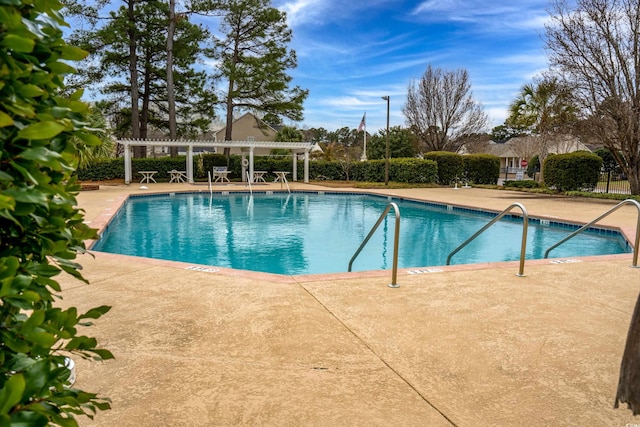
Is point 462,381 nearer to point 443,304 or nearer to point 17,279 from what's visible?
point 443,304

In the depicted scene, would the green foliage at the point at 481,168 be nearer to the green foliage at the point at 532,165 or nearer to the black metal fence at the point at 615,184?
the black metal fence at the point at 615,184

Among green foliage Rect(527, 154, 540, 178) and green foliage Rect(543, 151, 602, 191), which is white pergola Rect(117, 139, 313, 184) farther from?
green foliage Rect(527, 154, 540, 178)

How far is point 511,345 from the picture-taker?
3.07 meters

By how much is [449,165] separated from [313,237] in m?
16.7

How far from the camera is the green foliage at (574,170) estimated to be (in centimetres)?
1761

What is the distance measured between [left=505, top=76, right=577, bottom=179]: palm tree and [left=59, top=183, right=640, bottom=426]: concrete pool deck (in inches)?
588

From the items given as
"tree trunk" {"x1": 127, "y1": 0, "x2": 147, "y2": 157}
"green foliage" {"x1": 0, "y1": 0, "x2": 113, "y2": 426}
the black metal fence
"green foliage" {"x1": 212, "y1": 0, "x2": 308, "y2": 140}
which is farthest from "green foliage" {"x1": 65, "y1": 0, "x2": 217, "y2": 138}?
"green foliage" {"x1": 0, "y1": 0, "x2": 113, "y2": 426}

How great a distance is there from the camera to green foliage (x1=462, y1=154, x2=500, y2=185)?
25.4 m

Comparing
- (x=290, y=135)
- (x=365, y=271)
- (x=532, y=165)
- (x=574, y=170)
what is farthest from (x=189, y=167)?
(x=532, y=165)

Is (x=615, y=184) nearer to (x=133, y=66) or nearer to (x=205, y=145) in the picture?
(x=205, y=145)

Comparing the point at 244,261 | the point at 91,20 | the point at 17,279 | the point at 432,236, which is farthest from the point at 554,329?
the point at 91,20

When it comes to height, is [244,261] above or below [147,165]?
below

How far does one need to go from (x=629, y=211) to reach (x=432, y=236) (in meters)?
7.02

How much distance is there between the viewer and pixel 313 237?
991 centimetres
